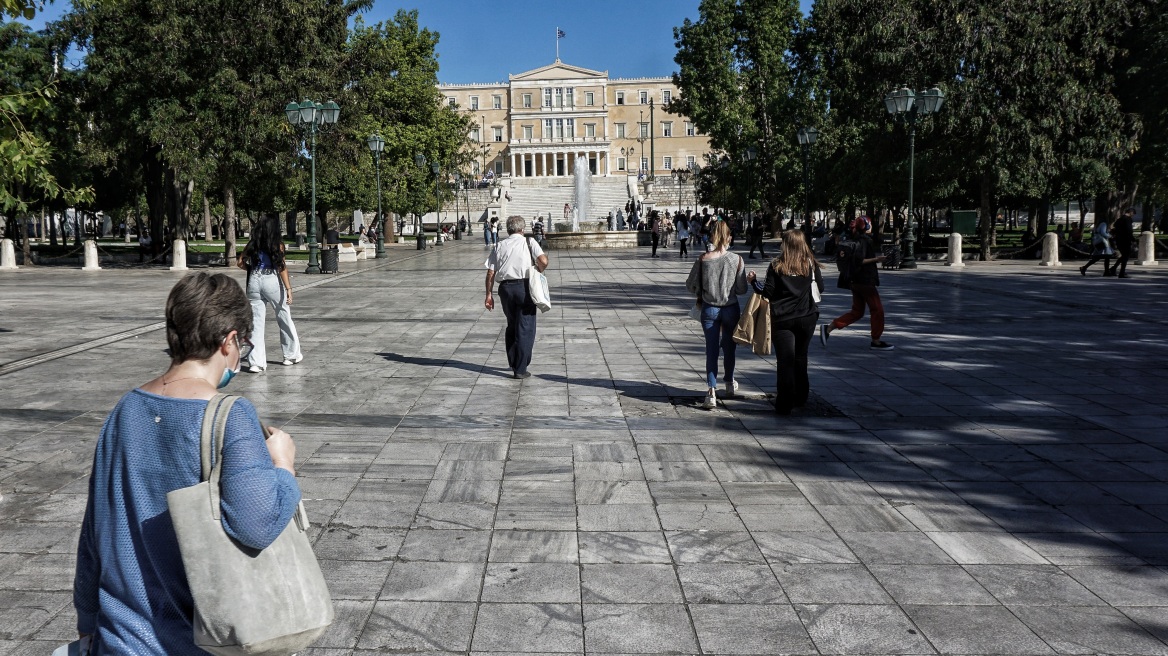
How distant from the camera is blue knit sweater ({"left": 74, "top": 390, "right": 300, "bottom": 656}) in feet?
6.97

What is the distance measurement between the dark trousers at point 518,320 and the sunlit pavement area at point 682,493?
25cm

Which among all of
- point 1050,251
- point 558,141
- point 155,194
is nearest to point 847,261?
point 1050,251

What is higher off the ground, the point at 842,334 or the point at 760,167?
the point at 760,167

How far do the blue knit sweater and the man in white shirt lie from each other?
7.56m

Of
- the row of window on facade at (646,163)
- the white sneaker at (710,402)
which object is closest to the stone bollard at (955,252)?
the white sneaker at (710,402)

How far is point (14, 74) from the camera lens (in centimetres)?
3241

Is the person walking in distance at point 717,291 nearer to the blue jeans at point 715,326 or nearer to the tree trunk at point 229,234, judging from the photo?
the blue jeans at point 715,326

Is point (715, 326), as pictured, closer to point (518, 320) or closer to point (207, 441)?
point (518, 320)

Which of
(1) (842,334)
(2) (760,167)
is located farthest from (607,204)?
(1) (842,334)

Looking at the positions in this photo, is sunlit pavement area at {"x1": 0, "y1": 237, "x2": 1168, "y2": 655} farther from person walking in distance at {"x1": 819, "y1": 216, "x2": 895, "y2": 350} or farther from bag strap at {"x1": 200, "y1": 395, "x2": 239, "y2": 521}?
bag strap at {"x1": 200, "y1": 395, "x2": 239, "y2": 521}

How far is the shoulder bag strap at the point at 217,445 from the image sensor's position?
2.05 m

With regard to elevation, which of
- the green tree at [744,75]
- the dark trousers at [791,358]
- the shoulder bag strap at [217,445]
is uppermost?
the green tree at [744,75]

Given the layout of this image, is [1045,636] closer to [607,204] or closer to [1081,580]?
[1081,580]

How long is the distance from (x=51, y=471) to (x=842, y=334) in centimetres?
1007
